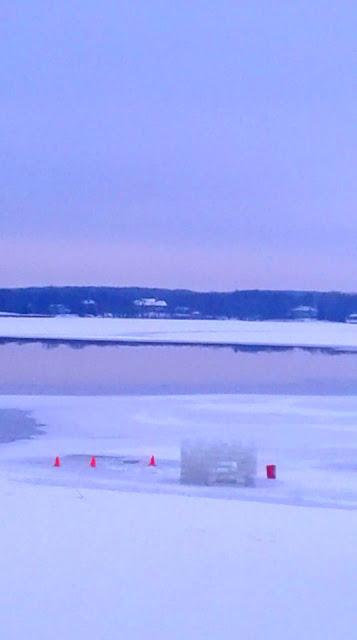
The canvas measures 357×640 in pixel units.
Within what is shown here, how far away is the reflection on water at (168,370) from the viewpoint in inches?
985

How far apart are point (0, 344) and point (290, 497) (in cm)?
3605

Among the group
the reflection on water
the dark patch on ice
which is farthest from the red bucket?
the reflection on water

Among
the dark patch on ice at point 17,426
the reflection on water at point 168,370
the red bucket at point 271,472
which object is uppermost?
the red bucket at point 271,472

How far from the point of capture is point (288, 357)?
129 feet

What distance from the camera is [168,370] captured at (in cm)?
3111

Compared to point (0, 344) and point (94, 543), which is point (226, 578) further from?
point (0, 344)

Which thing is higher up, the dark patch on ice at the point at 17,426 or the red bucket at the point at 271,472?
the red bucket at the point at 271,472

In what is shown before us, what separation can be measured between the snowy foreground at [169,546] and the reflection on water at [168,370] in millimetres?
10516

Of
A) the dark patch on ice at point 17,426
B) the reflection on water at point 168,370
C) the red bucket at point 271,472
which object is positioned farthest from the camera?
the reflection on water at point 168,370

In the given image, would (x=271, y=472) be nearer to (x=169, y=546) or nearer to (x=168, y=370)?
(x=169, y=546)

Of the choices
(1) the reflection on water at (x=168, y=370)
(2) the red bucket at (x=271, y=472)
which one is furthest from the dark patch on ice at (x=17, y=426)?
(1) the reflection on water at (x=168, y=370)

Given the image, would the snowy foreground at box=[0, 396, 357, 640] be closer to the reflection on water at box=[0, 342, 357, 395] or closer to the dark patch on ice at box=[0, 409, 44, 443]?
the dark patch on ice at box=[0, 409, 44, 443]

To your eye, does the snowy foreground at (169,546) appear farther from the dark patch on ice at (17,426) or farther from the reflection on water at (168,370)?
the reflection on water at (168,370)

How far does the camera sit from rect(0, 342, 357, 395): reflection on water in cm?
2503
